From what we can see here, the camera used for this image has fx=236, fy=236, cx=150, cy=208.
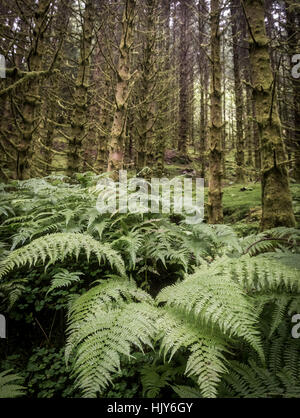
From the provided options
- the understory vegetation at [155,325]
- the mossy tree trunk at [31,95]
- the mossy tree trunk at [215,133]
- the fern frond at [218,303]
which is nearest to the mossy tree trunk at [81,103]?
the mossy tree trunk at [31,95]

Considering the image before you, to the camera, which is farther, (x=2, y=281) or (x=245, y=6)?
(x=245, y=6)

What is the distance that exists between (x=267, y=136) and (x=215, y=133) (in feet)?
9.43

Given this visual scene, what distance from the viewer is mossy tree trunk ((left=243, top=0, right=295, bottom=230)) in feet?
9.02

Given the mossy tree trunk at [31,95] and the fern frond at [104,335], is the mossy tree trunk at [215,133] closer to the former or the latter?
the mossy tree trunk at [31,95]

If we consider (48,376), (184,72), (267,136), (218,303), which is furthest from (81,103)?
(184,72)

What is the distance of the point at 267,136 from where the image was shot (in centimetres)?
287

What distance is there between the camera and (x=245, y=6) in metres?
3.11

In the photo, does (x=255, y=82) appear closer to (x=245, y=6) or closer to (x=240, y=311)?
(x=245, y=6)

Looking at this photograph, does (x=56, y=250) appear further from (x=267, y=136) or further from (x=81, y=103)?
(x=81, y=103)

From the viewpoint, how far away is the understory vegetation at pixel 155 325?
3.85 feet

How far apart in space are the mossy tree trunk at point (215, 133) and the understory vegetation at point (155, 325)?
3.16m
